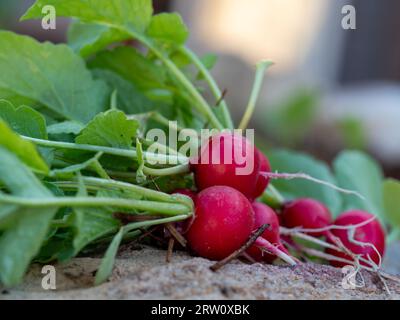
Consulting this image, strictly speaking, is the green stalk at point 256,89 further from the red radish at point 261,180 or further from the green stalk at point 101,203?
the green stalk at point 101,203

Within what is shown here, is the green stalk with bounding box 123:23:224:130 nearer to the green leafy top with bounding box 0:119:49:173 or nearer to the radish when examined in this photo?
the radish

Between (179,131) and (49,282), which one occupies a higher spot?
(179,131)

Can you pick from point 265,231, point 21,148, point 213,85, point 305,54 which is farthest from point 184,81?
point 305,54

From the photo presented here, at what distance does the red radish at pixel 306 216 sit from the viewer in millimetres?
1017

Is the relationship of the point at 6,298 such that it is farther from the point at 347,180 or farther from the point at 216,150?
the point at 347,180

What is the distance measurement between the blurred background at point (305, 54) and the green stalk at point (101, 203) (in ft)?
8.44

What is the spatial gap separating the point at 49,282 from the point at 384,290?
1.42 ft

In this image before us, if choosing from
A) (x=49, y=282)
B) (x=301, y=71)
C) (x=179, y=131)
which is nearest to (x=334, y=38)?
(x=301, y=71)

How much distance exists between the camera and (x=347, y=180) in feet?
4.61

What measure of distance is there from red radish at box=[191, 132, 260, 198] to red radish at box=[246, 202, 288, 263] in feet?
0.14

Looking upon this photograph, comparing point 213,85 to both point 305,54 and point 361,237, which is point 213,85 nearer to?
point 361,237

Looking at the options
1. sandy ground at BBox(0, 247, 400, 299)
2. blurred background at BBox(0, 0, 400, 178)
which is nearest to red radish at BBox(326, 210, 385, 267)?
sandy ground at BBox(0, 247, 400, 299)

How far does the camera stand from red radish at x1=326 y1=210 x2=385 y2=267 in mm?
964
